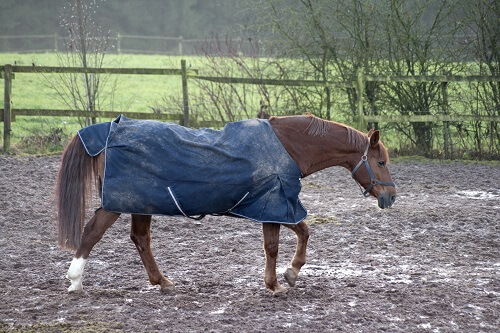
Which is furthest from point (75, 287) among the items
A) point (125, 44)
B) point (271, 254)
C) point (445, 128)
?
point (125, 44)

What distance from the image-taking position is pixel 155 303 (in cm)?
485

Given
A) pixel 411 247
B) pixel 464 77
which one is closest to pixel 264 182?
pixel 411 247

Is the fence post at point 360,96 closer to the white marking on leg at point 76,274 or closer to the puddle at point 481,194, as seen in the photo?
the puddle at point 481,194

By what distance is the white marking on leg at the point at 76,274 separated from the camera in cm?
500

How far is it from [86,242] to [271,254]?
4.36 feet

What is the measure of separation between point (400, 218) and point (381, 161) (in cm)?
247

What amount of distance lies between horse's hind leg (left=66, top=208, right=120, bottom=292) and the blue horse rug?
110 mm

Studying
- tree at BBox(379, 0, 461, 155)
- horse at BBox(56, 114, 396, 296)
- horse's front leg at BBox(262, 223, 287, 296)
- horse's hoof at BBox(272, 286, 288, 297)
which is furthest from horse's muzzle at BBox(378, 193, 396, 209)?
tree at BBox(379, 0, 461, 155)

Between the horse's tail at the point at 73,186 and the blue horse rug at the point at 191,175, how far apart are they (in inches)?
5.3

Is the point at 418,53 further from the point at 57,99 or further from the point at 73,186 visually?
the point at 73,186

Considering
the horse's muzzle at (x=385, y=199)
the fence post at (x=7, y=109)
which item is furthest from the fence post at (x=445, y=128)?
the fence post at (x=7, y=109)

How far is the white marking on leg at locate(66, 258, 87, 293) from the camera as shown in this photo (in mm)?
4996

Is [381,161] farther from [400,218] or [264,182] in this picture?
[400,218]

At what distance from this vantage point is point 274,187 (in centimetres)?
498
